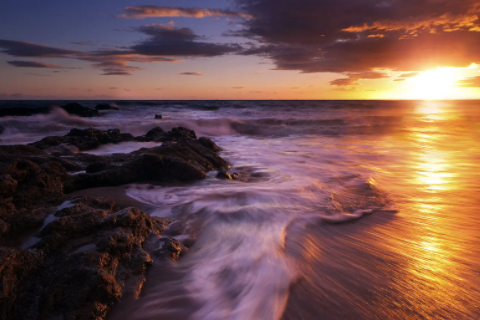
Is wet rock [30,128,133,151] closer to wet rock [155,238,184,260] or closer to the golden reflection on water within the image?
wet rock [155,238,184,260]

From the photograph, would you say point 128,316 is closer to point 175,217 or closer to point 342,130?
point 175,217

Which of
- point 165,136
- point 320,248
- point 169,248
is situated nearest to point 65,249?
point 169,248

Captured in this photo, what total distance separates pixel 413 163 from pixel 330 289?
18.8ft

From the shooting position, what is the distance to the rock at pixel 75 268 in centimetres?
163

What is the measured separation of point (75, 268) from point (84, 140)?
6974 millimetres

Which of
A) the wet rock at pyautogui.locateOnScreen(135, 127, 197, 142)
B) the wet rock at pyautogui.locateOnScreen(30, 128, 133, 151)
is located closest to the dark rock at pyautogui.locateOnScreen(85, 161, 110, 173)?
the wet rock at pyautogui.locateOnScreen(30, 128, 133, 151)

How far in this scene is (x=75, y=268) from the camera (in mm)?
1810

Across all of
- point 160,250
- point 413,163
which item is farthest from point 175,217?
point 413,163

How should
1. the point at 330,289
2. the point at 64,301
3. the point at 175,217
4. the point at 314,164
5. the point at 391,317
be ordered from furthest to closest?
the point at 314,164, the point at 175,217, the point at 330,289, the point at 391,317, the point at 64,301

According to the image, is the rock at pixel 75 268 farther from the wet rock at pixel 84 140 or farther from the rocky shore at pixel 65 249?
the wet rock at pixel 84 140

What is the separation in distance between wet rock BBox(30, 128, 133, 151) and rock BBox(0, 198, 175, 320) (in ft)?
18.9

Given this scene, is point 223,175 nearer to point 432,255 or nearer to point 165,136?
point 432,255

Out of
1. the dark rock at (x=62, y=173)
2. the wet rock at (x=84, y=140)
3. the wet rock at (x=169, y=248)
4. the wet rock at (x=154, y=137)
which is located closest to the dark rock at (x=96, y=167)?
the dark rock at (x=62, y=173)

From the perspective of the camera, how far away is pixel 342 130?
15.7 metres
